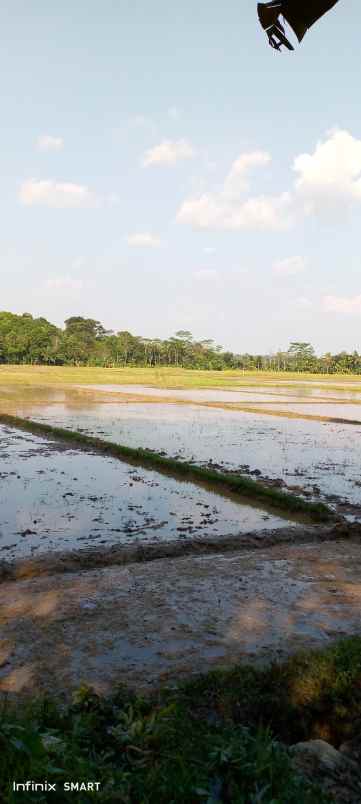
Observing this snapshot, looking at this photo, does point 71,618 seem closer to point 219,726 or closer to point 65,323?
point 219,726

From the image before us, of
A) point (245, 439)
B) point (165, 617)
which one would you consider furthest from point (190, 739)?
point (245, 439)

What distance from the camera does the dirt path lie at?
12.6 feet

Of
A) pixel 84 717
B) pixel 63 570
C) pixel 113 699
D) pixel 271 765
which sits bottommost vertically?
pixel 63 570

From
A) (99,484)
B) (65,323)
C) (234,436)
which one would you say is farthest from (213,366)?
(99,484)

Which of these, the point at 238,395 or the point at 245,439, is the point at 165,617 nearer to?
the point at 245,439

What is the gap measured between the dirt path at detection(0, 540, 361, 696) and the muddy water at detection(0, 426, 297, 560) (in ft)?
4.39

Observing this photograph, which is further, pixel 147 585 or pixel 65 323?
pixel 65 323

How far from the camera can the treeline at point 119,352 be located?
3287 inches

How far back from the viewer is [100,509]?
359 inches

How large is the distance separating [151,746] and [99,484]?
8.86 m

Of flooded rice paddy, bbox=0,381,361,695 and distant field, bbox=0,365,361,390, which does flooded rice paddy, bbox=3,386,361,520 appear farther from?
distant field, bbox=0,365,361,390

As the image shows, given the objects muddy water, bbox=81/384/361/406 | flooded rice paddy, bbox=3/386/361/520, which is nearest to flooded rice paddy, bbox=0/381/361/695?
flooded rice paddy, bbox=3/386/361/520

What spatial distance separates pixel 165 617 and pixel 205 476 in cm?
689

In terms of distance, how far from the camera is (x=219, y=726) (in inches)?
116
